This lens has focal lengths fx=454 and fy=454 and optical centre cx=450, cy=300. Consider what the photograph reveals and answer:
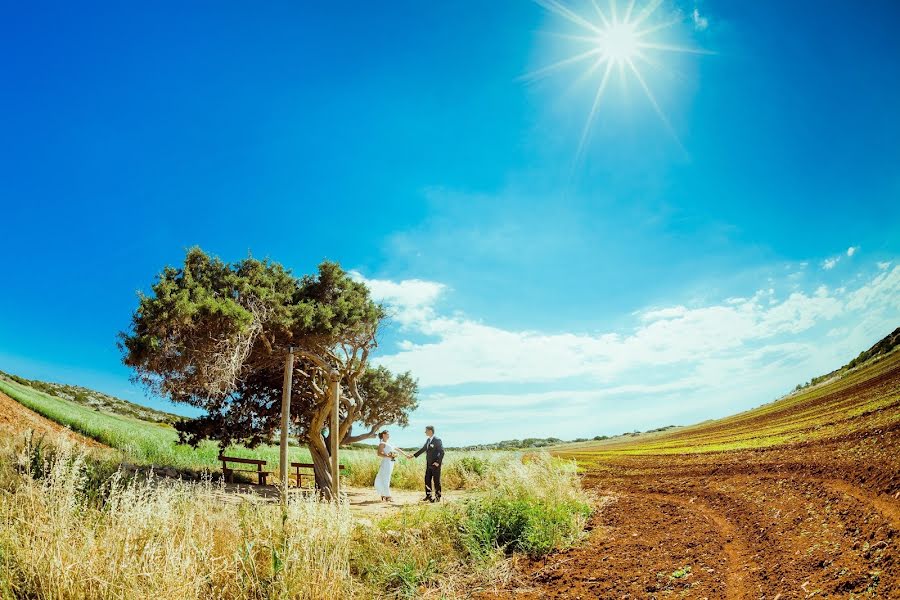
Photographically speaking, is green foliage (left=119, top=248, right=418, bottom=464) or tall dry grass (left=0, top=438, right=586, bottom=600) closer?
tall dry grass (left=0, top=438, right=586, bottom=600)

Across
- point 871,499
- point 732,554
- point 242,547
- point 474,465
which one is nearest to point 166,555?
point 242,547

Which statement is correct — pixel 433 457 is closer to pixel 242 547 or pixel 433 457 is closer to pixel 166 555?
pixel 242 547

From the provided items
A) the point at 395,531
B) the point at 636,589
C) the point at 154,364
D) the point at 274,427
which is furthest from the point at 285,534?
the point at 274,427

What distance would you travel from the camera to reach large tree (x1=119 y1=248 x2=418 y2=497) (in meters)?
10.5

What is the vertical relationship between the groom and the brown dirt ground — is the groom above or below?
above

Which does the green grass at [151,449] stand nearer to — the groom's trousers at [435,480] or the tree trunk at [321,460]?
the tree trunk at [321,460]

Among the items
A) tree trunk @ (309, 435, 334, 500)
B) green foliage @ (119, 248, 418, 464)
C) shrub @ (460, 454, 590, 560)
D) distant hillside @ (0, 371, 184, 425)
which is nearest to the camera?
shrub @ (460, 454, 590, 560)

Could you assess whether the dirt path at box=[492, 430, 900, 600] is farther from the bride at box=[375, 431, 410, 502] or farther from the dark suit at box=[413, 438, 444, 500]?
the bride at box=[375, 431, 410, 502]

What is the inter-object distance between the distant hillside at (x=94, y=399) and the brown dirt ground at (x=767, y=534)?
50.6m

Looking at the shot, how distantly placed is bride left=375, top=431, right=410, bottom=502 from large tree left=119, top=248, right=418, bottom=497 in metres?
1.43

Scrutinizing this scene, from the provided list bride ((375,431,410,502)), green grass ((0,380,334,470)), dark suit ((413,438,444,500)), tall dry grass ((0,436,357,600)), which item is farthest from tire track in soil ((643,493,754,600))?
green grass ((0,380,334,470))

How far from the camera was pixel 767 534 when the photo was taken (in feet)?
19.3

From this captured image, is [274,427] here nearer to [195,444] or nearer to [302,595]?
[195,444]

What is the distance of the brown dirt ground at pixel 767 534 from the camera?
14.8 feet
